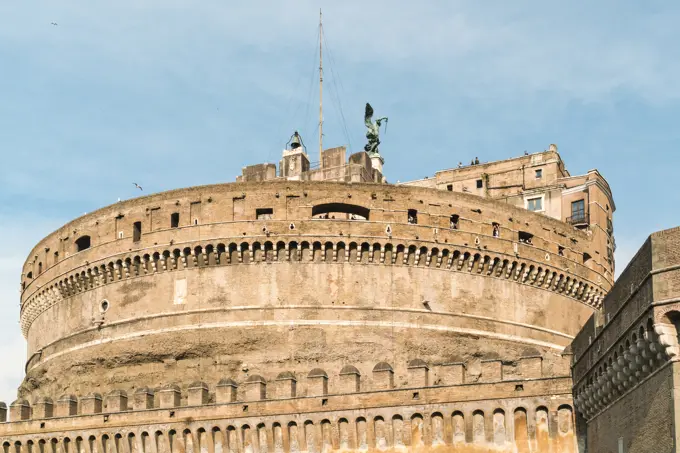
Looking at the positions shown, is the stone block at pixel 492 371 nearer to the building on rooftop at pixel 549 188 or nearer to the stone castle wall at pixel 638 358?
the stone castle wall at pixel 638 358

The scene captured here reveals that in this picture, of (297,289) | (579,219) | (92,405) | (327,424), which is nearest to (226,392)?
(327,424)

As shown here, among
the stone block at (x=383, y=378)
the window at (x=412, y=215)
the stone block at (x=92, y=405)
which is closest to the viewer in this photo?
the stone block at (x=383, y=378)

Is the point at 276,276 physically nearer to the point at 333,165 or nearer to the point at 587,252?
the point at 333,165

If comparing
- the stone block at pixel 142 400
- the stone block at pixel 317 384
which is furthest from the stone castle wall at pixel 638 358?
the stone block at pixel 142 400

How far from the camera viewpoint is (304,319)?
1315 inches

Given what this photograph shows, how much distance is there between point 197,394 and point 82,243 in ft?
35.3

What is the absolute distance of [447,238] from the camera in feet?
113

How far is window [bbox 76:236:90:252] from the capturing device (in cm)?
3750

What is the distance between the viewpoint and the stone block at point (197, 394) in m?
29.0

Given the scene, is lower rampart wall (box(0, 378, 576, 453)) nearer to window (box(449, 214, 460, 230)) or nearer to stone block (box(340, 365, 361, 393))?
stone block (box(340, 365, 361, 393))

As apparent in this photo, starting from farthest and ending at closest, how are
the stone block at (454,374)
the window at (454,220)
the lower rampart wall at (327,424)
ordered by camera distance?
1. the window at (454,220)
2. the stone block at (454,374)
3. the lower rampart wall at (327,424)

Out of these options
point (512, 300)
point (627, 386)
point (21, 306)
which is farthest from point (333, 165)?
point (627, 386)

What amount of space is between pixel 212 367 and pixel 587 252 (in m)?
13.9

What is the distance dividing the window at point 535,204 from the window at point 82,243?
17.4 m
